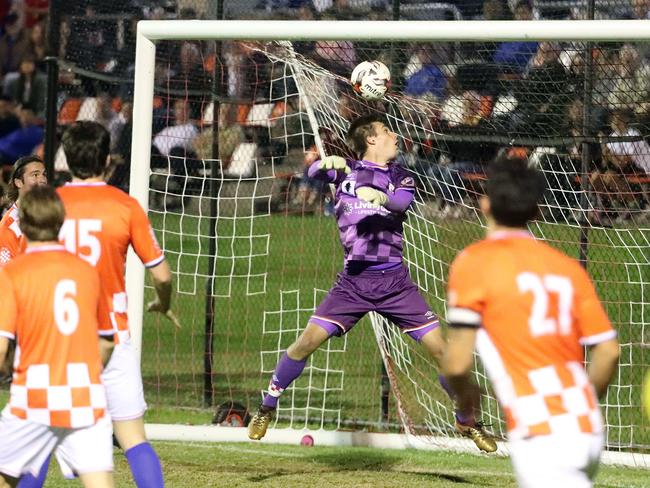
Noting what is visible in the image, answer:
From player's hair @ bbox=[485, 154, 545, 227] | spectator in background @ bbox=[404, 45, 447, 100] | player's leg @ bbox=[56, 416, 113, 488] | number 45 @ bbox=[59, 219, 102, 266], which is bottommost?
player's leg @ bbox=[56, 416, 113, 488]

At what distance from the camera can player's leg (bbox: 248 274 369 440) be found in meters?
7.48

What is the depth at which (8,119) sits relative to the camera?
58.6ft

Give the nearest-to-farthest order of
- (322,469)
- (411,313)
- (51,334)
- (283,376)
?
(51,334) → (411,313) → (283,376) → (322,469)

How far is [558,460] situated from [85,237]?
2.34 m

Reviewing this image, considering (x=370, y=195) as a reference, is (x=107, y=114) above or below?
above

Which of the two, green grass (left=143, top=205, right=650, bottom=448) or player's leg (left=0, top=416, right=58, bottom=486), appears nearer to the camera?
player's leg (left=0, top=416, right=58, bottom=486)

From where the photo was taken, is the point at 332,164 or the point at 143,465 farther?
the point at 332,164

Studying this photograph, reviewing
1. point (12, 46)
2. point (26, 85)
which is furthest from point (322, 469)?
point (12, 46)

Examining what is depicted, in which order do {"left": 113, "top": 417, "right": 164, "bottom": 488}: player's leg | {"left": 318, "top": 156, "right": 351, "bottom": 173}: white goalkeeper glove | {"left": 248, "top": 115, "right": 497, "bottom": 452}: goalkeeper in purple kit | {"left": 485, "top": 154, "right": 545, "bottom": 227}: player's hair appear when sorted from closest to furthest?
{"left": 485, "top": 154, "right": 545, "bottom": 227}: player's hair → {"left": 113, "top": 417, "right": 164, "bottom": 488}: player's leg → {"left": 318, "top": 156, "right": 351, "bottom": 173}: white goalkeeper glove → {"left": 248, "top": 115, "right": 497, "bottom": 452}: goalkeeper in purple kit

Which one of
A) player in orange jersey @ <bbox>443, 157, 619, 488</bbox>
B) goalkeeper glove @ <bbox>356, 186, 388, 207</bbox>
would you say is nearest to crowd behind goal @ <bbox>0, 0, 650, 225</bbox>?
goalkeeper glove @ <bbox>356, 186, 388, 207</bbox>

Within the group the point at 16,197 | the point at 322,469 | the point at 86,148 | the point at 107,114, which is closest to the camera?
the point at 86,148

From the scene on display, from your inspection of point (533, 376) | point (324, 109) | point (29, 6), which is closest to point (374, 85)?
point (324, 109)

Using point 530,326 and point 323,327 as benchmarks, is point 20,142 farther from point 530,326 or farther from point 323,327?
point 530,326

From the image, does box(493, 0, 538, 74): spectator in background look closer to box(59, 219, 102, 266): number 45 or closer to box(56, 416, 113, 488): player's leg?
box(59, 219, 102, 266): number 45
